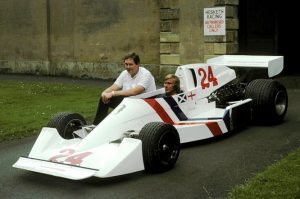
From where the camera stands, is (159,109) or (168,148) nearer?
(168,148)

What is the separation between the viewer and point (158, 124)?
19.2 feet

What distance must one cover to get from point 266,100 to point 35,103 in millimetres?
5813

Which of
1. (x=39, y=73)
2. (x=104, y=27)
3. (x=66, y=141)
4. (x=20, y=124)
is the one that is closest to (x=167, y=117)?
(x=66, y=141)

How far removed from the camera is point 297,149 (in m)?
6.59

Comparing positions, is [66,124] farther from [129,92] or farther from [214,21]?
Answer: [214,21]

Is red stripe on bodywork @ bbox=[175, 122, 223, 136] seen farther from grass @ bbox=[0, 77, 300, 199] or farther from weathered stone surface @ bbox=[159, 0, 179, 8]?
weathered stone surface @ bbox=[159, 0, 179, 8]

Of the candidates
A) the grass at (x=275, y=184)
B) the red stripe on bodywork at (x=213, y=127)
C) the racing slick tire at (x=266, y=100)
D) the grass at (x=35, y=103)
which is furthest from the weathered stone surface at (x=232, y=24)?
the grass at (x=275, y=184)

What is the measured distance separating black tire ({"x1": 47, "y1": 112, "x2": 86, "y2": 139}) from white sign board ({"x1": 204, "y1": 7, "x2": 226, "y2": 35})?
789 cm

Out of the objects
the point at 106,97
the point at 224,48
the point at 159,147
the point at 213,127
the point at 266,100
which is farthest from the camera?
the point at 224,48

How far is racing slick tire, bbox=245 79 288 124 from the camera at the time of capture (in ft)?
26.2

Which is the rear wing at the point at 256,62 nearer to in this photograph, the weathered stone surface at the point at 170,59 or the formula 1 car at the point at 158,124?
the formula 1 car at the point at 158,124

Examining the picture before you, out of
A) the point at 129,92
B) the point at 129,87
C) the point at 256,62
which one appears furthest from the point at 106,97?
the point at 256,62

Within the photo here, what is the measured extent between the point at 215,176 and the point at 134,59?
217 cm

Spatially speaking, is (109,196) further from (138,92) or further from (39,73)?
(39,73)
